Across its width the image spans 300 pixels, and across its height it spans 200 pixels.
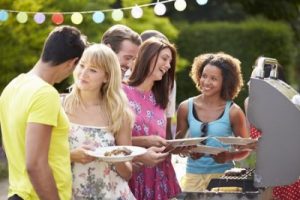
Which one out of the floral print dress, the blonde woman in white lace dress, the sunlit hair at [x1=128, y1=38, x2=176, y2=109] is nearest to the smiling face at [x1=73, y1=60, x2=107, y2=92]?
the blonde woman in white lace dress

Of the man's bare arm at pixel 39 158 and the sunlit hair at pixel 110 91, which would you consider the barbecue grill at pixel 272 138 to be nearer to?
the sunlit hair at pixel 110 91

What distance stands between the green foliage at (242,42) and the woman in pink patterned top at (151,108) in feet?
38.3

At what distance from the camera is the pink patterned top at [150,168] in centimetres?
456

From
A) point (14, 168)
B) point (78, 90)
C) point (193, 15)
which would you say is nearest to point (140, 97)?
point (78, 90)

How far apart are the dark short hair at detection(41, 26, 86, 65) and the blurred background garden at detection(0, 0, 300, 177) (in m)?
3.06

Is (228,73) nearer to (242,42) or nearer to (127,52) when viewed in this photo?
(127,52)

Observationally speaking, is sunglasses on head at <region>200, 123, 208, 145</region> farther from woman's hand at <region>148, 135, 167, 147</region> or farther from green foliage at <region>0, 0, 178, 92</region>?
green foliage at <region>0, 0, 178, 92</region>

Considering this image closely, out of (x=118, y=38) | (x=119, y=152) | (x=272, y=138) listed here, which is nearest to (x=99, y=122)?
(x=119, y=152)

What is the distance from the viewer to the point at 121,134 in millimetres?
4082

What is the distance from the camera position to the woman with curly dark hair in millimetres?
4926

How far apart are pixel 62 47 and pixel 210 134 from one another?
1539mm

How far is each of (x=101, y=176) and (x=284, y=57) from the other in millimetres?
12897

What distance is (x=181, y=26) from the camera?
55.9 feet

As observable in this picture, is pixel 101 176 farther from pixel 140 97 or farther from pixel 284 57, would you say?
pixel 284 57
